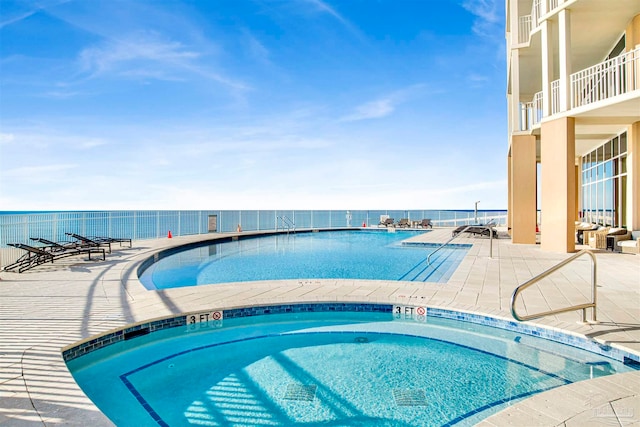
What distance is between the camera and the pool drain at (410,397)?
2799mm

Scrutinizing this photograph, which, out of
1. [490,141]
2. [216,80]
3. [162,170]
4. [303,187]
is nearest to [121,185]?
[162,170]

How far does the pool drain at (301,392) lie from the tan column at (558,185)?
8.53 m

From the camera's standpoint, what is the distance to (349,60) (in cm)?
1423

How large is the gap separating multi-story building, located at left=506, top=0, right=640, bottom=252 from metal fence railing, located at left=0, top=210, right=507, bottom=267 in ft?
38.4

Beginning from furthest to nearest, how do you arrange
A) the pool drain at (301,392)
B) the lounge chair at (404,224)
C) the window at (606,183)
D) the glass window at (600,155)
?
the lounge chair at (404,224) < the glass window at (600,155) < the window at (606,183) < the pool drain at (301,392)

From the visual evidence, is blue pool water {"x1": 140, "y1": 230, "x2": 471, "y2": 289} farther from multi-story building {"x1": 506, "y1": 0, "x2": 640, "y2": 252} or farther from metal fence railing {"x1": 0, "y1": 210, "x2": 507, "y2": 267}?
metal fence railing {"x1": 0, "y1": 210, "x2": 507, "y2": 267}

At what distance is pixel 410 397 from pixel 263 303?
2379mm

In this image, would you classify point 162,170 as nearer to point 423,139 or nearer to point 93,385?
point 423,139

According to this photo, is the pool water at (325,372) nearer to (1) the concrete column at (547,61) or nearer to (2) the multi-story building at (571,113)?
(2) the multi-story building at (571,113)

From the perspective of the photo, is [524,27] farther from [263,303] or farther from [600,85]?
[263,303]

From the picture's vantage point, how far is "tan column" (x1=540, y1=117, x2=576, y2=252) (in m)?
8.93

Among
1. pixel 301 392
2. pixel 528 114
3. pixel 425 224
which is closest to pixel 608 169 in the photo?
pixel 528 114

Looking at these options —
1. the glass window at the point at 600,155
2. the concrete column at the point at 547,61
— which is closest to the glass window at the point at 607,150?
the glass window at the point at 600,155

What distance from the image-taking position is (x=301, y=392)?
299 cm
